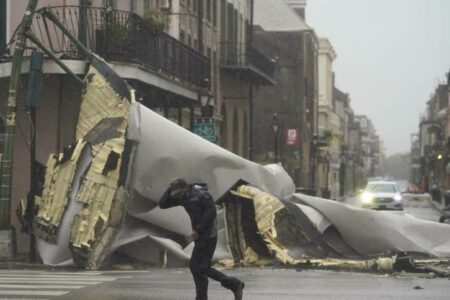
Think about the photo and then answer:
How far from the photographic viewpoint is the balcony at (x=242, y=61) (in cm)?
4140

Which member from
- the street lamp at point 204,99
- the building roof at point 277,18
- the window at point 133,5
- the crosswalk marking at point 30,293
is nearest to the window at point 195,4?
the street lamp at point 204,99

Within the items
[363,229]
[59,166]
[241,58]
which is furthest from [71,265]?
[241,58]

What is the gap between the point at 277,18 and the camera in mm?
70938

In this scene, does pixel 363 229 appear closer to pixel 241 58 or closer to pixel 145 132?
pixel 145 132

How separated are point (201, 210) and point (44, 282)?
13.6ft

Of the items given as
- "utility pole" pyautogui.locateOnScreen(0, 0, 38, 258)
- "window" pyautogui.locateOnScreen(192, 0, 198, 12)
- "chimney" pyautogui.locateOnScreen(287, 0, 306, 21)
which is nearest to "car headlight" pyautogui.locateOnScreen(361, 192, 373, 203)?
"window" pyautogui.locateOnScreen(192, 0, 198, 12)

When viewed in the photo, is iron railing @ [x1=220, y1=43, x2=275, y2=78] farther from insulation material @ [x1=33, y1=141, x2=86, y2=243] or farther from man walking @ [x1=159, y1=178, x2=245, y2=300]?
man walking @ [x1=159, y1=178, x2=245, y2=300]

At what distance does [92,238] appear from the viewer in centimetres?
1659

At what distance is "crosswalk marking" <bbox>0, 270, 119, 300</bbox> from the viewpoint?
1245 cm

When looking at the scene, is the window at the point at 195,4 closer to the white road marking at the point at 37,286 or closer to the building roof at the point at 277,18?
the white road marking at the point at 37,286

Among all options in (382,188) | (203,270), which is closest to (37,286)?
(203,270)

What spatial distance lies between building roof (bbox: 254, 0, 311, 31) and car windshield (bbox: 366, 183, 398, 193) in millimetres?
26831

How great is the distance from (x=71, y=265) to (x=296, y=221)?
435 cm

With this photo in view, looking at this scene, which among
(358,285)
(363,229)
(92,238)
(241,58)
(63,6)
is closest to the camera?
(358,285)
